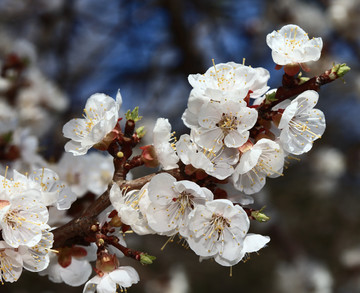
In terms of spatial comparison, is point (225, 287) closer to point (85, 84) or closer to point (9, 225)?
point (85, 84)

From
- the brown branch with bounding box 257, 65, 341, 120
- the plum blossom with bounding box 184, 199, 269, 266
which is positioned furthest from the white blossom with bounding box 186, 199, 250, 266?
the brown branch with bounding box 257, 65, 341, 120

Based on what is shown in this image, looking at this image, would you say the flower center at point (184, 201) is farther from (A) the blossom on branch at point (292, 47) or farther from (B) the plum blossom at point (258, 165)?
(A) the blossom on branch at point (292, 47)

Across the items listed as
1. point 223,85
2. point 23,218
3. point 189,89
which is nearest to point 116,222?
point 23,218

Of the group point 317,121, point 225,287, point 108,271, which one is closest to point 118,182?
point 108,271

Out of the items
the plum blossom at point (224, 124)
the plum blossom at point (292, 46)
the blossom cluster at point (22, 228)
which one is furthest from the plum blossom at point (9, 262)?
the plum blossom at point (292, 46)

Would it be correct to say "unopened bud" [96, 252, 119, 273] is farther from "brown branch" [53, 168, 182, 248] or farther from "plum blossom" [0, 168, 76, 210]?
"plum blossom" [0, 168, 76, 210]

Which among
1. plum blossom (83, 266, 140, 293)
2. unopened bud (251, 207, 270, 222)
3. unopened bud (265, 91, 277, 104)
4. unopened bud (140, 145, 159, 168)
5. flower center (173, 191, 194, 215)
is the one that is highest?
unopened bud (265, 91, 277, 104)

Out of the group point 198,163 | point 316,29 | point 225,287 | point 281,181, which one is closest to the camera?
point 198,163
